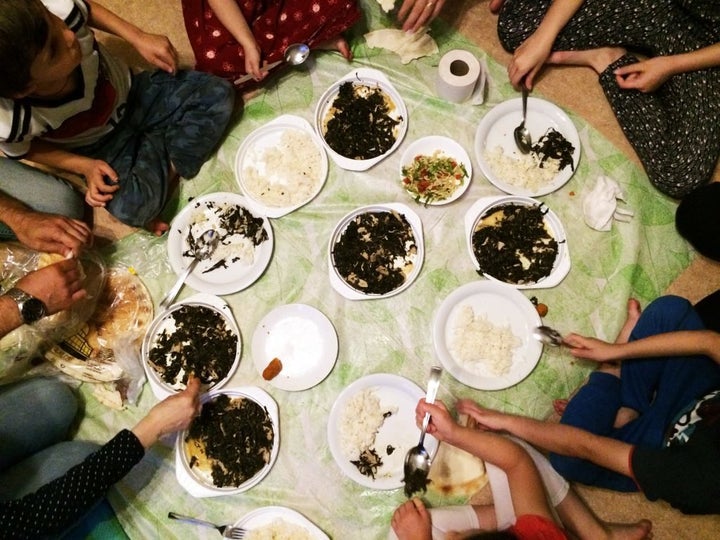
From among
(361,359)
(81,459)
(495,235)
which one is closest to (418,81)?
(495,235)

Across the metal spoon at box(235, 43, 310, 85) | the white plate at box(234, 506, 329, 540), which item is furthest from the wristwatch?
the metal spoon at box(235, 43, 310, 85)

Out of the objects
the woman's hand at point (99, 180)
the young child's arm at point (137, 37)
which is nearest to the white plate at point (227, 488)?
the woman's hand at point (99, 180)

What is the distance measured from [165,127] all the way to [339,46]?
2.33 ft

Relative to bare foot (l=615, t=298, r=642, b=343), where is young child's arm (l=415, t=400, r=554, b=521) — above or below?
below

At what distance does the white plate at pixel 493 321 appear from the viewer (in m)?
1.80

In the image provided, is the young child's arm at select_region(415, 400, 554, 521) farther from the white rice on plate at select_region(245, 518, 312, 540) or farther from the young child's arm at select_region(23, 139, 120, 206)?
the young child's arm at select_region(23, 139, 120, 206)

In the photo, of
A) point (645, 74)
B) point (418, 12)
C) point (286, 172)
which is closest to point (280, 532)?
point (286, 172)

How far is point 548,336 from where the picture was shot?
1.78 m

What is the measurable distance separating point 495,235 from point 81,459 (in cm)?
151

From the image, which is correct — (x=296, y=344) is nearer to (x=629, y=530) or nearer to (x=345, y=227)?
(x=345, y=227)

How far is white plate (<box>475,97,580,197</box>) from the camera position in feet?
6.36

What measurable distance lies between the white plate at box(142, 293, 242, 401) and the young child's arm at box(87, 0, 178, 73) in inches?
32.2

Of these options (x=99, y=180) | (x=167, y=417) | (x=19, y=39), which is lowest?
(x=167, y=417)

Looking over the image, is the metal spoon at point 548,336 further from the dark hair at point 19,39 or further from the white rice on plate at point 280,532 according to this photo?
the dark hair at point 19,39
